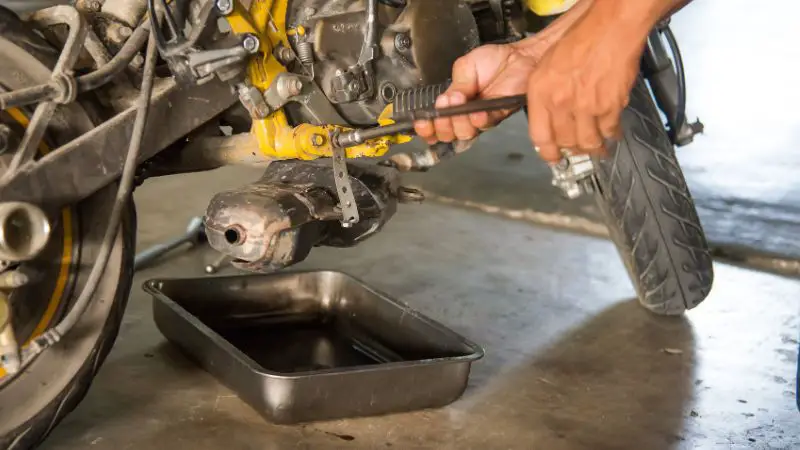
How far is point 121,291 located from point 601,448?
2.60 ft

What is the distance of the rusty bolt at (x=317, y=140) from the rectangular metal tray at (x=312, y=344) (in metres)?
0.35

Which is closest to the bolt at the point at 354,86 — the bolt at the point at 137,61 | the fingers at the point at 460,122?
the fingers at the point at 460,122

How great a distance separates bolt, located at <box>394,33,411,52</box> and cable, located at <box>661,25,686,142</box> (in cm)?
66

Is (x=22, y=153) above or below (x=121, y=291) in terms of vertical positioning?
above

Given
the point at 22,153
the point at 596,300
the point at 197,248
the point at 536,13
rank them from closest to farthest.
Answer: the point at 22,153, the point at 536,13, the point at 596,300, the point at 197,248

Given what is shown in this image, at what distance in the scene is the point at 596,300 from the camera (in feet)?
6.33

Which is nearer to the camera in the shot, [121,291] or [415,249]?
[121,291]

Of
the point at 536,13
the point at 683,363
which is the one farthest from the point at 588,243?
the point at 536,13

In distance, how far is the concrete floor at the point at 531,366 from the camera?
135 cm

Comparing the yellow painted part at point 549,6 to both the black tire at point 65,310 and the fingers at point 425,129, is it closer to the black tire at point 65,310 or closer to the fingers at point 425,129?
the fingers at point 425,129

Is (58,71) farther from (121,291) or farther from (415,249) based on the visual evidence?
(415,249)

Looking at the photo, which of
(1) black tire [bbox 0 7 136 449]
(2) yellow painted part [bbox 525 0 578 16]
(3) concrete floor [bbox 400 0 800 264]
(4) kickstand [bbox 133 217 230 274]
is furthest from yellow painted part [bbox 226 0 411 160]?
(3) concrete floor [bbox 400 0 800 264]

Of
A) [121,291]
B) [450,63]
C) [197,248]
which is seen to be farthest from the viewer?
[197,248]

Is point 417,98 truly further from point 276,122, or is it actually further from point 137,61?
point 137,61
